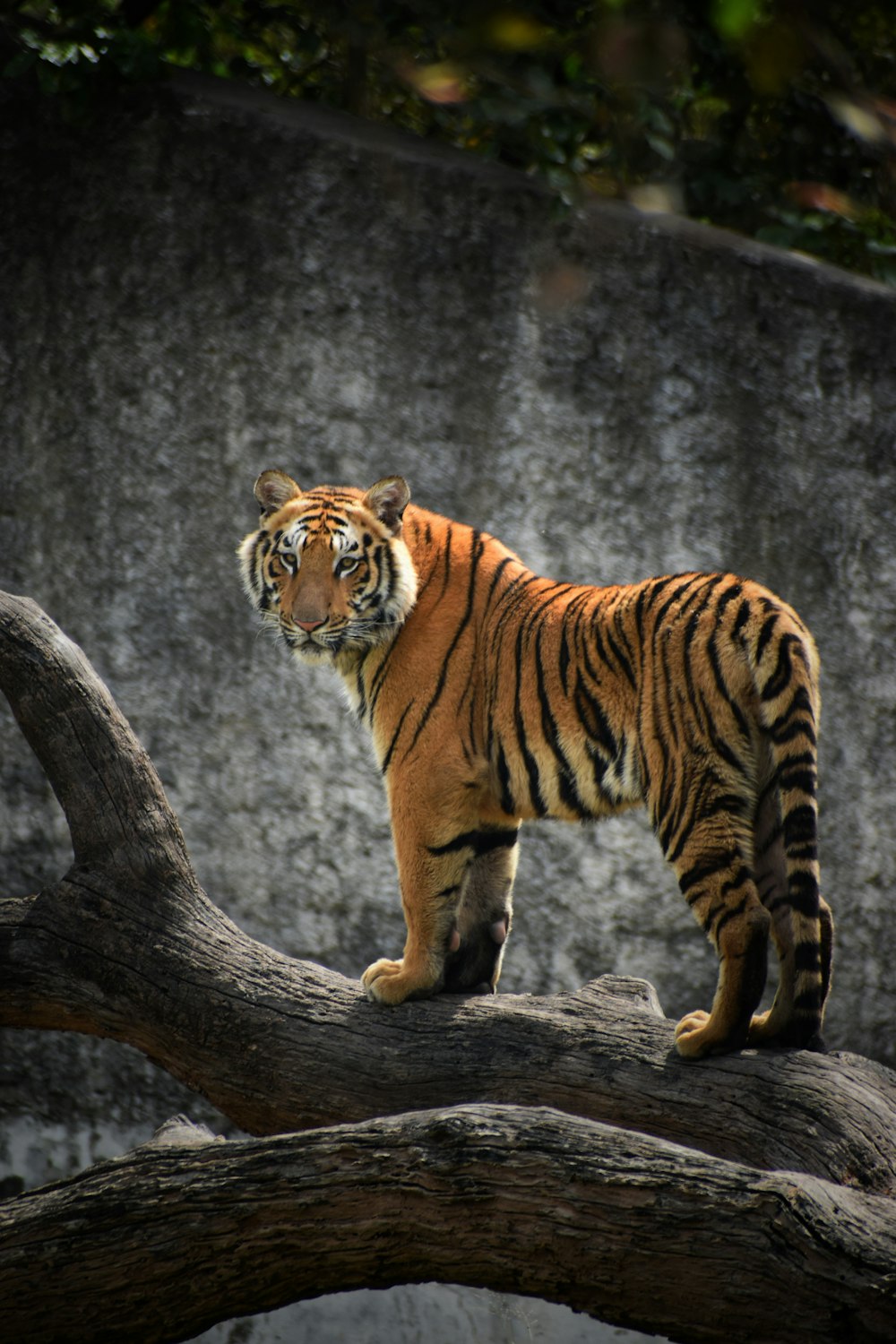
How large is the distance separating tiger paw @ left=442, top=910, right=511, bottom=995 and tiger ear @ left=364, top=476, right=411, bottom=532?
1.11m

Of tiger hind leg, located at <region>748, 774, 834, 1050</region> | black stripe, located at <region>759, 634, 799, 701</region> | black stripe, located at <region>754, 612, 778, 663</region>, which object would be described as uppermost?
black stripe, located at <region>754, 612, 778, 663</region>

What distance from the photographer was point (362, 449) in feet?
17.1

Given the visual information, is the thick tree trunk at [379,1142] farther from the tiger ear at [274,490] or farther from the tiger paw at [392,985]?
the tiger ear at [274,490]

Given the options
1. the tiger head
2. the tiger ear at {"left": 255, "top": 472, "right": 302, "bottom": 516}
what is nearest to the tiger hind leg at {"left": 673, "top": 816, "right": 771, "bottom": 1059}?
the tiger head

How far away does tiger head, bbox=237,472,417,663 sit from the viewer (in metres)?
3.49

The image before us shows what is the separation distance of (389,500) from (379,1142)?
1.86 meters

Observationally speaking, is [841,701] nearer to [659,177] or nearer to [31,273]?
[659,177]

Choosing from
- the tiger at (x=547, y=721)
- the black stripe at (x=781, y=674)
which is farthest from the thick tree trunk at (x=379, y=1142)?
the black stripe at (x=781, y=674)

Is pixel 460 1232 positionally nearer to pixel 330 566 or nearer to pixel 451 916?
pixel 451 916

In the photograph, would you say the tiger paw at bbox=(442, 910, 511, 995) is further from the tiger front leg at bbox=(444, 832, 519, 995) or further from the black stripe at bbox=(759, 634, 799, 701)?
the black stripe at bbox=(759, 634, 799, 701)

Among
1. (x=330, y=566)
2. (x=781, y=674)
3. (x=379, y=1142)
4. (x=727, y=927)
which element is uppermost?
(x=330, y=566)

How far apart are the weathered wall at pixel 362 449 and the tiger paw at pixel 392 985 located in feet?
5.38

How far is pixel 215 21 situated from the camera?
5941mm

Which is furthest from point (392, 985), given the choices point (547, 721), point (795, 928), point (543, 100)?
point (543, 100)
